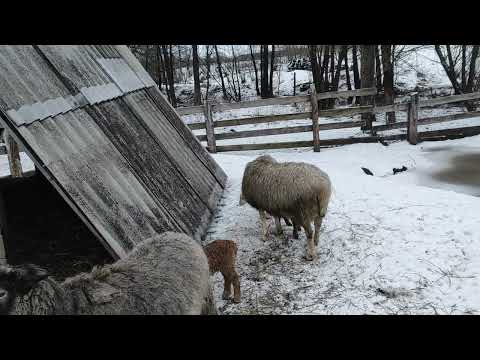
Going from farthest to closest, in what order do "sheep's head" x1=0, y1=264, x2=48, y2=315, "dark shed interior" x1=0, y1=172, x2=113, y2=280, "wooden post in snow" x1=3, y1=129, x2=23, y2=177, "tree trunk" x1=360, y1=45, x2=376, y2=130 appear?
"tree trunk" x1=360, y1=45, x2=376, y2=130 → "wooden post in snow" x1=3, y1=129, x2=23, y2=177 → "dark shed interior" x1=0, y1=172, x2=113, y2=280 → "sheep's head" x1=0, y1=264, x2=48, y2=315

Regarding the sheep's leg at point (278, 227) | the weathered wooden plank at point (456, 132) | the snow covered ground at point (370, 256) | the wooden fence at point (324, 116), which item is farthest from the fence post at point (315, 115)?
the sheep's leg at point (278, 227)

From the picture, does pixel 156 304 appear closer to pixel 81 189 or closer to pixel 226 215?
pixel 81 189

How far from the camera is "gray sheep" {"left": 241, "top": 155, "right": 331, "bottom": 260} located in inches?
232

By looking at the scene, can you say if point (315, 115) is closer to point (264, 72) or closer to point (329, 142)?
point (329, 142)

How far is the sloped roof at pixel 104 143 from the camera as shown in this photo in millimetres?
4348

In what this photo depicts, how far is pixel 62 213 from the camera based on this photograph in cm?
648

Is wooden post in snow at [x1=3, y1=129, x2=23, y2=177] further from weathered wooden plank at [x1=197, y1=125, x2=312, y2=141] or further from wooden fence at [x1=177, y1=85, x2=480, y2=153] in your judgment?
weathered wooden plank at [x1=197, y1=125, x2=312, y2=141]

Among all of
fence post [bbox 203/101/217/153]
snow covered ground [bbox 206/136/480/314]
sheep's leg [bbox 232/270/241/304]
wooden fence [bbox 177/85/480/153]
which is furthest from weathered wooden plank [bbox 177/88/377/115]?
sheep's leg [bbox 232/270/241/304]

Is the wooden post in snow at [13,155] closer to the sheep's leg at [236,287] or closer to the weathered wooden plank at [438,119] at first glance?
the sheep's leg at [236,287]

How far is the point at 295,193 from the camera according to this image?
597 cm

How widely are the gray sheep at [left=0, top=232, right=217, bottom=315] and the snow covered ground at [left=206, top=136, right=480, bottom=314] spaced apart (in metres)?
1.48
